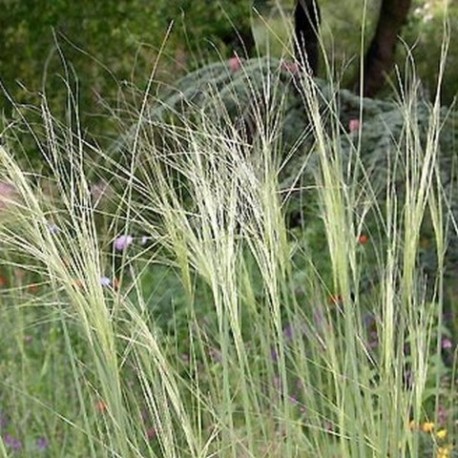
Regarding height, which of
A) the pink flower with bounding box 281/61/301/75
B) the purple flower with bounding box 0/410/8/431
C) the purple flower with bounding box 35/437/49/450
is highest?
the pink flower with bounding box 281/61/301/75

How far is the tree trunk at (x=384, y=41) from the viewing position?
804 centimetres

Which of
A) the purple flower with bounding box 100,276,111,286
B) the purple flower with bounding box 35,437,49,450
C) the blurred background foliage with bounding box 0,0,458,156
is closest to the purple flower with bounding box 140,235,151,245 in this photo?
the purple flower with bounding box 100,276,111,286

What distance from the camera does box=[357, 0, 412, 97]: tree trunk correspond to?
8.04 metres

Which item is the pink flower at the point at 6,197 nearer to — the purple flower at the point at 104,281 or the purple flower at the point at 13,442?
the purple flower at the point at 104,281

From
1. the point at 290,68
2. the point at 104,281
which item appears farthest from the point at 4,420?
the point at 290,68

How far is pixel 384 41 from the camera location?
806 cm

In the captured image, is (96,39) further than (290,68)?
Yes

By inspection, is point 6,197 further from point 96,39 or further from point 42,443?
point 96,39

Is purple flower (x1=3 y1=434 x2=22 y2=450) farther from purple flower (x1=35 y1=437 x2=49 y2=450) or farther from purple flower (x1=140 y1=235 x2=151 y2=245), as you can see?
purple flower (x1=140 y1=235 x2=151 y2=245)

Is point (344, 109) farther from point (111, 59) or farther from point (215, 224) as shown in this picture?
point (215, 224)

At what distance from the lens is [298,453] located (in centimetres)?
220

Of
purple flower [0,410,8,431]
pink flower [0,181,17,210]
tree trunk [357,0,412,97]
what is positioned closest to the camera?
pink flower [0,181,17,210]

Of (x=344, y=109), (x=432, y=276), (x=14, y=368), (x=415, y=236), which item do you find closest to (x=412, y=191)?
(x=415, y=236)

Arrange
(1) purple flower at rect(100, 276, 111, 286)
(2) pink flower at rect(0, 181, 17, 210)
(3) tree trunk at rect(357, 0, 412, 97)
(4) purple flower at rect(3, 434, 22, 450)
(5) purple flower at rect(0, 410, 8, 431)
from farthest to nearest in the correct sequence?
(3) tree trunk at rect(357, 0, 412, 97) < (5) purple flower at rect(0, 410, 8, 431) < (4) purple flower at rect(3, 434, 22, 450) < (1) purple flower at rect(100, 276, 111, 286) < (2) pink flower at rect(0, 181, 17, 210)
